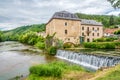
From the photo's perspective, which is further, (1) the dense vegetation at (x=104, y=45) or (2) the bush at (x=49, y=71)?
(1) the dense vegetation at (x=104, y=45)

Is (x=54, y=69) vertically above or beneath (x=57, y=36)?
beneath

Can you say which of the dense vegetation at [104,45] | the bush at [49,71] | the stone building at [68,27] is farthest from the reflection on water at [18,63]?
the dense vegetation at [104,45]

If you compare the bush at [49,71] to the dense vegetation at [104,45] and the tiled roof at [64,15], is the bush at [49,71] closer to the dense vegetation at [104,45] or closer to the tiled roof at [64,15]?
the dense vegetation at [104,45]

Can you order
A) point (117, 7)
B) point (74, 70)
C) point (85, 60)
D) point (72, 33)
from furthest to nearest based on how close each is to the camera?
point (72, 33), point (85, 60), point (117, 7), point (74, 70)

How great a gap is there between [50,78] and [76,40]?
3055 centimetres

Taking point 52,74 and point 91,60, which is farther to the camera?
point 91,60

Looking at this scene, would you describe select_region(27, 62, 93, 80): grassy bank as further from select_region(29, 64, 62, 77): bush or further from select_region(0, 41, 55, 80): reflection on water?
select_region(0, 41, 55, 80): reflection on water

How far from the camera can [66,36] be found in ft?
142

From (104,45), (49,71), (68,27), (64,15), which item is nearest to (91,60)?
(49,71)

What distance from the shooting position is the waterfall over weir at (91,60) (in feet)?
70.7

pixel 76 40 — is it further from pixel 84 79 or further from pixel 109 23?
pixel 109 23

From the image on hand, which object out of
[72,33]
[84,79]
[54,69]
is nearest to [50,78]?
[54,69]

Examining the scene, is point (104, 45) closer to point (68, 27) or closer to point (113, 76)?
point (68, 27)

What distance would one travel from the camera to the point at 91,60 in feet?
80.8
